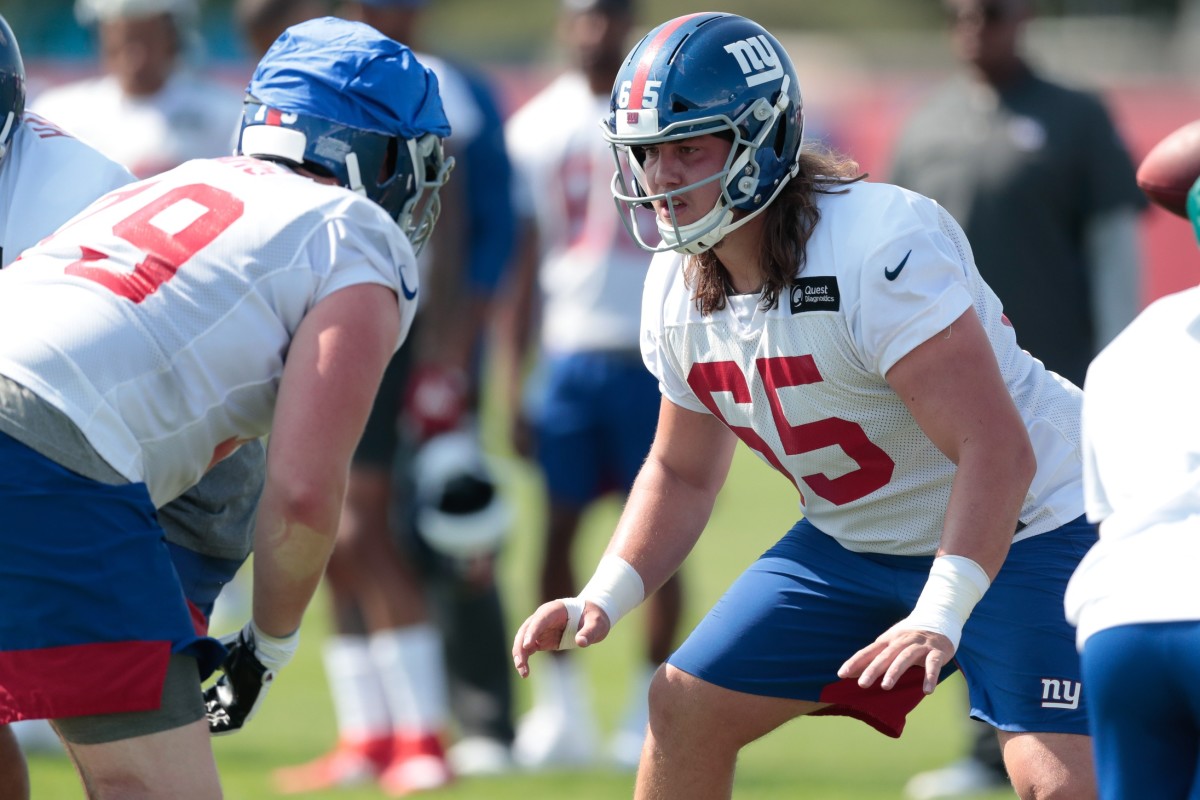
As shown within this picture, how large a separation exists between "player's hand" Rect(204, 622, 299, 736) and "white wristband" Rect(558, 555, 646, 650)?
1.72ft

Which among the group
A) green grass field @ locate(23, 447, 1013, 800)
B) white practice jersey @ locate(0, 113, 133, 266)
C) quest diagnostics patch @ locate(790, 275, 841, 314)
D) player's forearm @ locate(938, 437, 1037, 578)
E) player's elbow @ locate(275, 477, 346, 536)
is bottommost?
green grass field @ locate(23, 447, 1013, 800)

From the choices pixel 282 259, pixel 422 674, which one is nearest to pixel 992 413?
pixel 282 259

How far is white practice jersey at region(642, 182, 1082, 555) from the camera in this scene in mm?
3256

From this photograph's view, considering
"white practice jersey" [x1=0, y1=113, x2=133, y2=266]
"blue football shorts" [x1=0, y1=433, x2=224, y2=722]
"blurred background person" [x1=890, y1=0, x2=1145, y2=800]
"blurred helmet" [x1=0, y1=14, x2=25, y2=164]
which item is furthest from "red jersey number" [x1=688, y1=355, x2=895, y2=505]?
"blurred background person" [x1=890, y1=0, x2=1145, y2=800]

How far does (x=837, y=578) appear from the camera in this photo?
12.1 ft

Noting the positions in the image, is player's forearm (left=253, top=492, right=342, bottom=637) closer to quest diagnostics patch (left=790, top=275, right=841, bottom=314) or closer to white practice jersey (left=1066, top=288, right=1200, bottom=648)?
quest diagnostics patch (left=790, top=275, right=841, bottom=314)

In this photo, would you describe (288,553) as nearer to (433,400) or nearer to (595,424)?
(433,400)

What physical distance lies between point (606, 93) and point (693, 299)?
3219 millimetres

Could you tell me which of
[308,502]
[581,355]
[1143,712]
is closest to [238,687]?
[308,502]

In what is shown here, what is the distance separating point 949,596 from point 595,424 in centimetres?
337

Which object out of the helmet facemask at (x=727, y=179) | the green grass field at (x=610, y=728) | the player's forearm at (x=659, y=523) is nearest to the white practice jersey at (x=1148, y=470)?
the helmet facemask at (x=727, y=179)

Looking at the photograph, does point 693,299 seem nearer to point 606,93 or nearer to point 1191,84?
point 606,93

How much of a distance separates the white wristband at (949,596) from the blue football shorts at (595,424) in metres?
3.19

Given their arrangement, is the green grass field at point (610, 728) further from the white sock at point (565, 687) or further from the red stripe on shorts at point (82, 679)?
the red stripe on shorts at point (82, 679)
